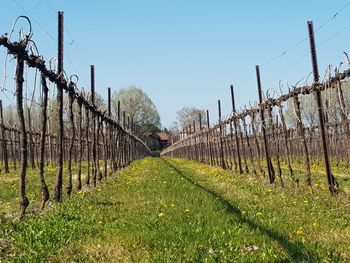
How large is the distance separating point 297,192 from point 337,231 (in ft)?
20.0

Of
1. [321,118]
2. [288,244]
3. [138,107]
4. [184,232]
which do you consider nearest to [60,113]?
[184,232]

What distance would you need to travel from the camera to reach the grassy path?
19.6 feet

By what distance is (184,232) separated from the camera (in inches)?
289

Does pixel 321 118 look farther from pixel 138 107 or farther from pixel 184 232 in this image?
pixel 138 107

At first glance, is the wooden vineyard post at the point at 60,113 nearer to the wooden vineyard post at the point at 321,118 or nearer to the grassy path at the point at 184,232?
the grassy path at the point at 184,232

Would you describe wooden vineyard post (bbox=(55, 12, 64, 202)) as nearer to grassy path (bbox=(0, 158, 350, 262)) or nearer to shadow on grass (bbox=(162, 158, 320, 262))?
grassy path (bbox=(0, 158, 350, 262))

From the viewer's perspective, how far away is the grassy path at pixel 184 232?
236 inches

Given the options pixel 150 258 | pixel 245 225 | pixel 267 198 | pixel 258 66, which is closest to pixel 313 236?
pixel 245 225

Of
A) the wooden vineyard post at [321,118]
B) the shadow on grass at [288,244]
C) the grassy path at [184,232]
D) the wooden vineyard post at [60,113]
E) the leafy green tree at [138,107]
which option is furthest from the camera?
the leafy green tree at [138,107]

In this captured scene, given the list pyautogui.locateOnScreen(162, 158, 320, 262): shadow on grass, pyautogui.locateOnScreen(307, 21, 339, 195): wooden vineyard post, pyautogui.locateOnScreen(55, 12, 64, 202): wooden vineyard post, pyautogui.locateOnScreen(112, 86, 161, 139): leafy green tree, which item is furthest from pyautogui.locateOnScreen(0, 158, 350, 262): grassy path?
pyautogui.locateOnScreen(112, 86, 161, 139): leafy green tree

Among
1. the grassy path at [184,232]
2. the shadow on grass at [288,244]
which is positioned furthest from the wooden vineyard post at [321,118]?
the shadow on grass at [288,244]

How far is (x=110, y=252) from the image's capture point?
6.32 m

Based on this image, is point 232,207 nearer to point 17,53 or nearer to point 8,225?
point 8,225

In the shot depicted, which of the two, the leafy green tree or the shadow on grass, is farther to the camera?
the leafy green tree
